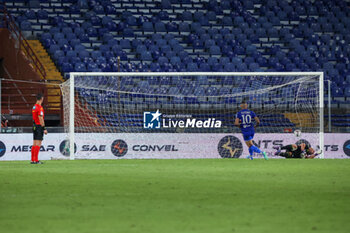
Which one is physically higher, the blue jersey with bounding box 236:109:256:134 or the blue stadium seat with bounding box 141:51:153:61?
the blue stadium seat with bounding box 141:51:153:61

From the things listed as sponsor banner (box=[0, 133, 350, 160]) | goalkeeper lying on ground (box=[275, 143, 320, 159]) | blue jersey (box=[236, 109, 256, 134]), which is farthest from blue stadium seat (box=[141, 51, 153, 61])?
blue jersey (box=[236, 109, 256, 134])

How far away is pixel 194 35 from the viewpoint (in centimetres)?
2886

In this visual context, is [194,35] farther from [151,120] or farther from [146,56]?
[151,120]

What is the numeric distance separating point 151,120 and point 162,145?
103 centimetres

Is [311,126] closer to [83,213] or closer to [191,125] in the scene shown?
[191,125]

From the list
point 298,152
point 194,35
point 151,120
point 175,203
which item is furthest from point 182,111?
point 175,203

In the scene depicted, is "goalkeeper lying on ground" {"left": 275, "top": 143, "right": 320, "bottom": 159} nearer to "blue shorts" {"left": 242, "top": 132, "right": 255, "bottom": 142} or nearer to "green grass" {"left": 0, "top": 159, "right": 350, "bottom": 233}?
"blue shorts" {"left": 242, "top": 132, "right": 255, "bottom": 142}

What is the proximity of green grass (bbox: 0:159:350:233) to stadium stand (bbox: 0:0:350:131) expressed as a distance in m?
13.3

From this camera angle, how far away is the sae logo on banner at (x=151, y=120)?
21578 millimetres

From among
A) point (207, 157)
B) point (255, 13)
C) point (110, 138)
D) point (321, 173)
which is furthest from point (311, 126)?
point (255, 13)

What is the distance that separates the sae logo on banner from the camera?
70.8 feet

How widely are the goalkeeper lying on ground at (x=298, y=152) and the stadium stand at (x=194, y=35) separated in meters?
4.65

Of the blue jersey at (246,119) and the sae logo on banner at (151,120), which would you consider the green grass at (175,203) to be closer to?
the blue jersey at (246,119)

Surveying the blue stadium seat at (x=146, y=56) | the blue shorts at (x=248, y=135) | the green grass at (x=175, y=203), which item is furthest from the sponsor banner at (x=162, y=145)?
the green grass at (x=175, y=203)
